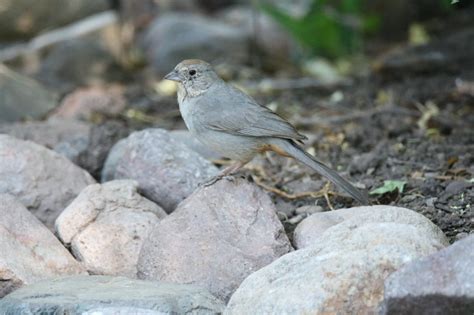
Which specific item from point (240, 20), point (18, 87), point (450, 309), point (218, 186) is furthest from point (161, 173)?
point (240, 20)

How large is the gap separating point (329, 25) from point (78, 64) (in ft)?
8.83

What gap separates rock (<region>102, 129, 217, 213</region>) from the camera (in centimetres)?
517

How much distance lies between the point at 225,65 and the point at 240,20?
5.57 feet

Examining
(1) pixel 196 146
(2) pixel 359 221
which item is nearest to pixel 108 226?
(2) pixel 359 221

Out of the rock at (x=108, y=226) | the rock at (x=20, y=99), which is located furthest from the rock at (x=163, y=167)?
the rock at (x=20, y=99)

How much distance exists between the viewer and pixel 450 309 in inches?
131

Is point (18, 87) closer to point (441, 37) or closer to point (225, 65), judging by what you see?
point (225, 65)

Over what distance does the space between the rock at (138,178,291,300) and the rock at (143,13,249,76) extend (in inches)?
184

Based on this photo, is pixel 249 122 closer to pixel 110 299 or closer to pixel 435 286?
pixel 110 299

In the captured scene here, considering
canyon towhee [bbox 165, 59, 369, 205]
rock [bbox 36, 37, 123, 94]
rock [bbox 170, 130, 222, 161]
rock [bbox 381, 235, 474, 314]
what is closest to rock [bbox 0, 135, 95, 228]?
canyon towhee [bbox 165, 59, 369, 205]

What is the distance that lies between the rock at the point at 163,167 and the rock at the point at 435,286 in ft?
6.47

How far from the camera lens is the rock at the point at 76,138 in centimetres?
596

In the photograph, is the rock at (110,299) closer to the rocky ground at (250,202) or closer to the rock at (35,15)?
the rocky ground at (250,202)

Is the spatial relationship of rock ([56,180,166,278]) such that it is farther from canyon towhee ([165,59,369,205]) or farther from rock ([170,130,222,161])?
rock ([170,130,222,161])
